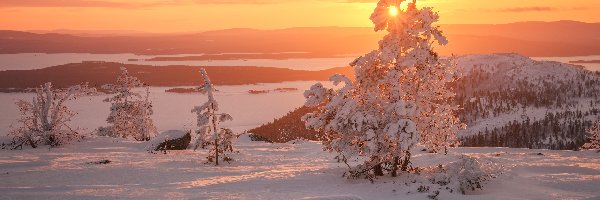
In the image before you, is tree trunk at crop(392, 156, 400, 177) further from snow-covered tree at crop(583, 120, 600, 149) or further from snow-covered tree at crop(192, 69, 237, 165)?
snow-covered tree at crop(583, 120, 600, 149)

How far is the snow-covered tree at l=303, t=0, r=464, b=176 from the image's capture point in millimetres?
17766

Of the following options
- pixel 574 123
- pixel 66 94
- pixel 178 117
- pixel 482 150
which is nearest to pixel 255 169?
pixel 482 150

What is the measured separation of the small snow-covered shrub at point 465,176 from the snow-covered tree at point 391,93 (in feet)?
5.39

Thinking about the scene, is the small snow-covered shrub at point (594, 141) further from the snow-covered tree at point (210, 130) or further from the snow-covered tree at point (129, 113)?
the snow-covered tree at point (129, 113)

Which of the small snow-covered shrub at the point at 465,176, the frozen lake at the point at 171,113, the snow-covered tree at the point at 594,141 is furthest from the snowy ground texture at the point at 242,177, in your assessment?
the frozen lake at the point at 171,113

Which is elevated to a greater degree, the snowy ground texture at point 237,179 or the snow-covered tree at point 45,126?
the snow-covered tree at point 45,126

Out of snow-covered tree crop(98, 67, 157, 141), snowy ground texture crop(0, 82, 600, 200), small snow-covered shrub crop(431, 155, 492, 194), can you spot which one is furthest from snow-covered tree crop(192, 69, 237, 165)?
snow-covered tree crop(98, 67, 157, 141)

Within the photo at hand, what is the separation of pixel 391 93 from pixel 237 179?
707 centimetres

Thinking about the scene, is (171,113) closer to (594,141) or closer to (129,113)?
(129,113)

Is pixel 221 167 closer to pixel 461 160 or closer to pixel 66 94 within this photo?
pixel 461 160

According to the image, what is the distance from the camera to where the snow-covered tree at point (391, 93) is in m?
17.8

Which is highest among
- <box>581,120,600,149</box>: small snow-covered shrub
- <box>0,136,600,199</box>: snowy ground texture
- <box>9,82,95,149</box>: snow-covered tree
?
<box>9,82,95,149</box>: snow-covered tree

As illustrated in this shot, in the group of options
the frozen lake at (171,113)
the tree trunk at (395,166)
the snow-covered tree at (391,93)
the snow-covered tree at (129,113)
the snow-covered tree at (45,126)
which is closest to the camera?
the snow-covered tree at (391,93)

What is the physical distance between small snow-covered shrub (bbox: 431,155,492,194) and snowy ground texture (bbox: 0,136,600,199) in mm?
288
